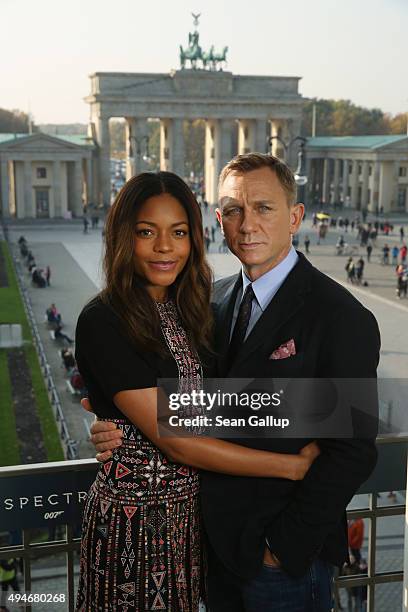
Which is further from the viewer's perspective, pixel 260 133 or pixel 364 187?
pixel 260 133

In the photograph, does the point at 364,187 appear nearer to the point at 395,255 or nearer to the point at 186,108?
the point at 186,108

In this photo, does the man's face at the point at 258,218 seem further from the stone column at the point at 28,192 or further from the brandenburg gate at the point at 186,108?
the brandenburg gate at the point at 186,108

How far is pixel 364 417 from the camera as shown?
2.78 metres

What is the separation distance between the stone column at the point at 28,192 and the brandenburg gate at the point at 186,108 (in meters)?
9.70

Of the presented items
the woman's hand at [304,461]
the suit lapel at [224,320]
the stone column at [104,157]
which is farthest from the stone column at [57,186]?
the woman's hand at [304,461]

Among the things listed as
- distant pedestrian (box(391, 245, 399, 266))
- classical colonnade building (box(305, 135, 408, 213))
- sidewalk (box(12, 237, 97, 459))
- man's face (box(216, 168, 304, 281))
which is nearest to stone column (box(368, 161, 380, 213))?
classical colonnade building (box(305, 135, 408, 213))

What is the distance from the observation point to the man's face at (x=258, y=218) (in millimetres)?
3084

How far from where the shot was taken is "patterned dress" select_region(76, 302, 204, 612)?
288 centimetres

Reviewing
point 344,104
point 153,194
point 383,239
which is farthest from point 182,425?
point 344,104

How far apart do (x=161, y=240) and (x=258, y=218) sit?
1.34 ft

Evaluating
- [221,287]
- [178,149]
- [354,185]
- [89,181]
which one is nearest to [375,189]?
[354,185]

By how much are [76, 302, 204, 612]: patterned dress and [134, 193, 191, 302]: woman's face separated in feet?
0.77

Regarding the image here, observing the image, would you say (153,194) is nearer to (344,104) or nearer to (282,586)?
(282,586)

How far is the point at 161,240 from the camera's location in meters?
3.00
